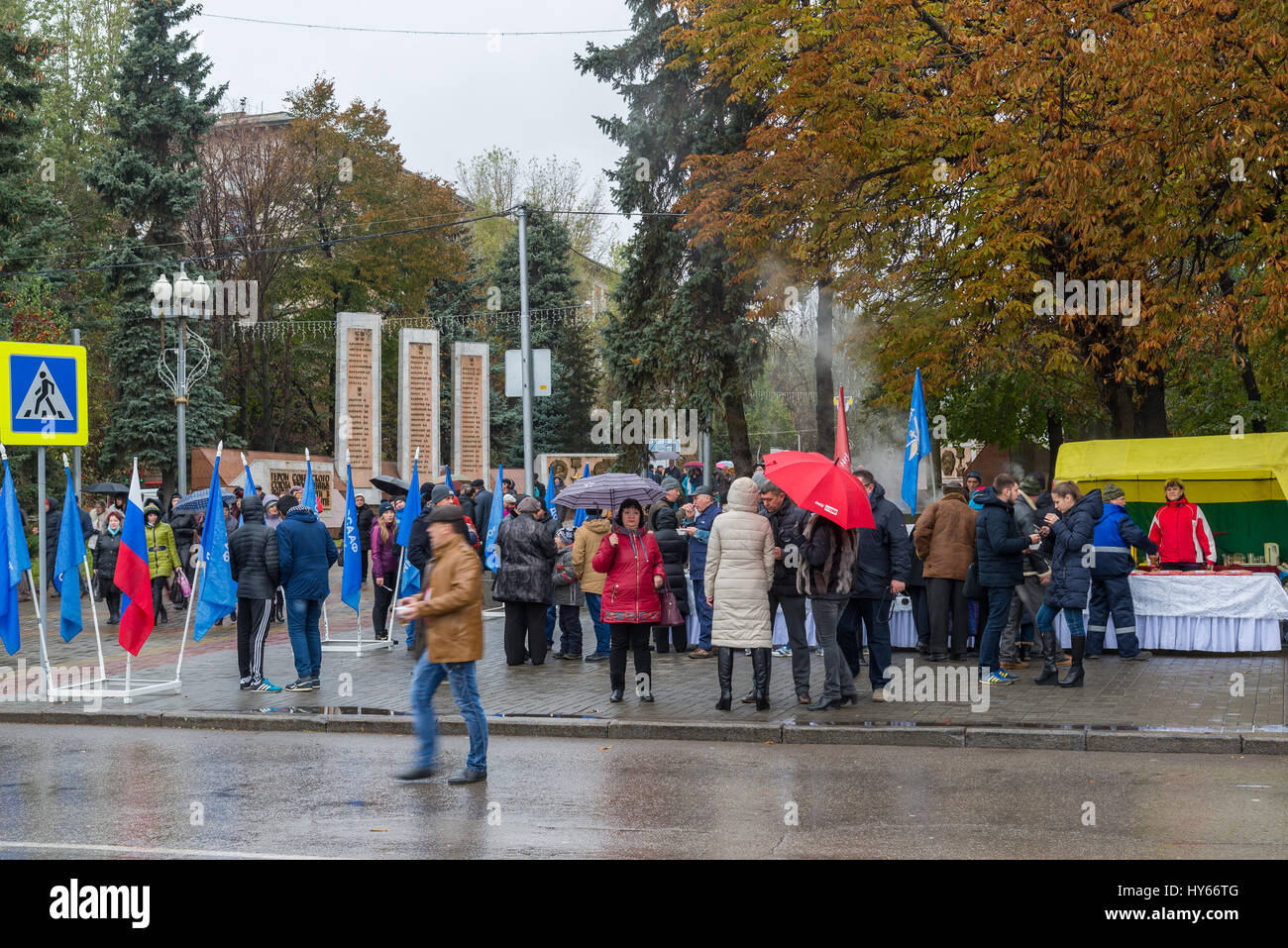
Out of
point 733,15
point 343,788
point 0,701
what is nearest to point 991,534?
point 343,788

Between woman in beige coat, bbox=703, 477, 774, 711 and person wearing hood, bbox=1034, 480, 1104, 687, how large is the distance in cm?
294

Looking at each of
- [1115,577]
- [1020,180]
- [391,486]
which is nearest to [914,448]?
[1115,577]

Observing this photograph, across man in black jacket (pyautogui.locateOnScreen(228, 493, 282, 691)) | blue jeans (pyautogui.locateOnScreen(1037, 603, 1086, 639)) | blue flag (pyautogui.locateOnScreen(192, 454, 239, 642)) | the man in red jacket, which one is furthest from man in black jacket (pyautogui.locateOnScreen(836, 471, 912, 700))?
blue flag (pyautogui.locateOnScreen(192, 454, 239, 642))

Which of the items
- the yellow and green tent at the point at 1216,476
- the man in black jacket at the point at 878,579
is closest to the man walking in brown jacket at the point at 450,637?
Answer: the man in black jacket at the point at 878,579

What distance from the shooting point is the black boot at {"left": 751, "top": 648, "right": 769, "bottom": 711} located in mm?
11289

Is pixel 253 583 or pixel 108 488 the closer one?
pixel 253 583

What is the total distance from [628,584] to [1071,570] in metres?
4.14

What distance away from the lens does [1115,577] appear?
1351 centimetres

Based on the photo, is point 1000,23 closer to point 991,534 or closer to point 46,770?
point 991,534

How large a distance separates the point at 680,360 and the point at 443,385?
22692mm

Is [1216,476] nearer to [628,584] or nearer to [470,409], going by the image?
[628,584]

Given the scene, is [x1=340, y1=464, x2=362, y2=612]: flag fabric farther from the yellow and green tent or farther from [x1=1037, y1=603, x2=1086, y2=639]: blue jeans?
the yellow and green tent

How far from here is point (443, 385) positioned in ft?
170

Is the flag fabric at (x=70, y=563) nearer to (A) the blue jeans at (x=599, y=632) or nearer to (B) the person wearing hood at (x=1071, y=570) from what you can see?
(A) the blue jeans at (x=599, y=632)
